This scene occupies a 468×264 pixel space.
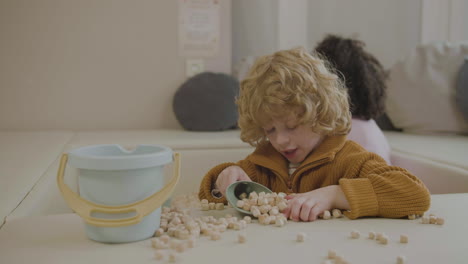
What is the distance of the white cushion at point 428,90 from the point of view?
7.07 feet

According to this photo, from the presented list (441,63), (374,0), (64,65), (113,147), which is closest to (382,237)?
(113,147)

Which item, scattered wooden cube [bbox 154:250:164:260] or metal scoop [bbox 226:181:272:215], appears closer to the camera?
scattered wooden cube [bbox 154:250:164:260]

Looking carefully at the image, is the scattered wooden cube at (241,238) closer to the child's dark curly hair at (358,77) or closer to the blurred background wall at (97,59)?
the child's dark curly hair at (358,77)

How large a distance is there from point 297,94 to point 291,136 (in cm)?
11

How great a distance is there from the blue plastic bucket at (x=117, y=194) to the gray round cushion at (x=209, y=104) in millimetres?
1485

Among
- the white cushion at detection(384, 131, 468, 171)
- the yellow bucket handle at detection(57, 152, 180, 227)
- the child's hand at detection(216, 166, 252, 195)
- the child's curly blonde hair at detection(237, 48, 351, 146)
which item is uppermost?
the child's curly blonde hair at detection(237, 48, 351, 146)

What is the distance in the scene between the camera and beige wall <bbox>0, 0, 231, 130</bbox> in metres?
2.22

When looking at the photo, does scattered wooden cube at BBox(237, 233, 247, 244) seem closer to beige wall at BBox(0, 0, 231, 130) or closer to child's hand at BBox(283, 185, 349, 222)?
child's hand at BBox(283, 185, 349, 222)

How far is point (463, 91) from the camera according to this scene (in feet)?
6.86

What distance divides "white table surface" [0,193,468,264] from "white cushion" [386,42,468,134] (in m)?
1.42

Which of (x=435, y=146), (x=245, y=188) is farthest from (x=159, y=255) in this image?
(x=435, y=146)

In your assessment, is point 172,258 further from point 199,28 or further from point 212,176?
point 199,28

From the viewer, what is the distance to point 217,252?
69 cm

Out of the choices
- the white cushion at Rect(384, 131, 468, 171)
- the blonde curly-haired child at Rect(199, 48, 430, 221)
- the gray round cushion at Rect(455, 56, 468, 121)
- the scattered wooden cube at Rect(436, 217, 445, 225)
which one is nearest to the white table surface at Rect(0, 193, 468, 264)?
the scattered wooden cube at Rect(436, 217, 445, 225)
